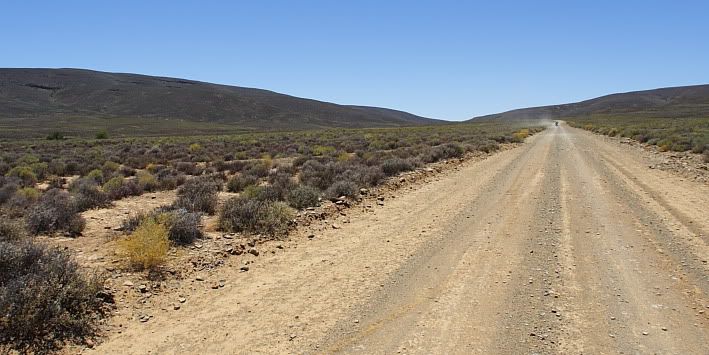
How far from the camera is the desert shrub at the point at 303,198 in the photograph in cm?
1163

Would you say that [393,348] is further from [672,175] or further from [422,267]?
[672,175]

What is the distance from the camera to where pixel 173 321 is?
5.43 m

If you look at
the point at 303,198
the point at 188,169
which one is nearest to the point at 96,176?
the point at 188,169

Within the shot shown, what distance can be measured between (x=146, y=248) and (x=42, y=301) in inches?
87.6

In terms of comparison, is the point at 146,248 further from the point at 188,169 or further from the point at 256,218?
the point at 188,169

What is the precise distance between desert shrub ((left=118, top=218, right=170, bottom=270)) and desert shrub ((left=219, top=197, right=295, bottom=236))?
1845 millimetres

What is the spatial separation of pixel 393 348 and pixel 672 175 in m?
16.0

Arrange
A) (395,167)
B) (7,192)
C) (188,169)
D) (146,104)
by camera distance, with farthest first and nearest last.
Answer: (146,104) < (188,169) < (395,167) < (7,192)

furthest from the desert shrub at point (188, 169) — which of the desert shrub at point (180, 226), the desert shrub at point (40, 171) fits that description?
the desert shrub at point (180, 226)

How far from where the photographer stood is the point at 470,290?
6.01 meters

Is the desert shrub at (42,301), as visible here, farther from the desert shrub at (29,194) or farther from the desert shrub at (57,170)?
the desert shrub at (57,170)

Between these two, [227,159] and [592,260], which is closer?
[592,260]

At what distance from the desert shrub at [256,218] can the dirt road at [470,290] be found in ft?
3.31

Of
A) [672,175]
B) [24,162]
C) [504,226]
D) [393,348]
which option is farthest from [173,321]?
[24,162]
